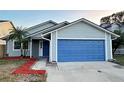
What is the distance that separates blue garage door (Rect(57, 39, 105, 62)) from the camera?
1705 cm

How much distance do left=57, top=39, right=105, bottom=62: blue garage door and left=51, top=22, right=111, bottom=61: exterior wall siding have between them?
446 millimetres

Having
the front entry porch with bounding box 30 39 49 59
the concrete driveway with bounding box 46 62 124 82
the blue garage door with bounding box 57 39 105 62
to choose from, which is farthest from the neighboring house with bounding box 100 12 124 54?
the concrete driveway with bounding box 46 62 124 82

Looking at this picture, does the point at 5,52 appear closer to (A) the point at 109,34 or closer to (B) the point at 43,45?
(B) the point at 43,45

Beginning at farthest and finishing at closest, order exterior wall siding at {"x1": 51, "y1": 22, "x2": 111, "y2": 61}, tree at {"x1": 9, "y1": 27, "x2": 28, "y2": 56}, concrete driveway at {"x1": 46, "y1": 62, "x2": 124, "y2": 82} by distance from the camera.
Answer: tree at {"x1": 9, "y1": 27, "x2": 28, "y2": 56} < exterior wall siding at {"x1": 51, "y1": 22, "x2": 111, "y2": 61} < concrete driveway at {"x1": 46, "y1": 62, "x2": 124, "y2": 82}

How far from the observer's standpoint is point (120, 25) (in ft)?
113

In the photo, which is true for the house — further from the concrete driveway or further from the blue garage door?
the concrete driveway

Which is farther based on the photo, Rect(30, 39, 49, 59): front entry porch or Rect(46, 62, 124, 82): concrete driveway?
Rect(30, 39, 49, 59): front entry porch

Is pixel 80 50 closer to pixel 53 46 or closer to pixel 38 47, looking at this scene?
pixel 53 46

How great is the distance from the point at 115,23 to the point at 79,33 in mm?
20430

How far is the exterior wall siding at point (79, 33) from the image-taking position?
667 inches

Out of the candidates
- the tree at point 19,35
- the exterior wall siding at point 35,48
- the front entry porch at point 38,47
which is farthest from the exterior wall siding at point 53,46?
the exterior wall siding at point 35,48
